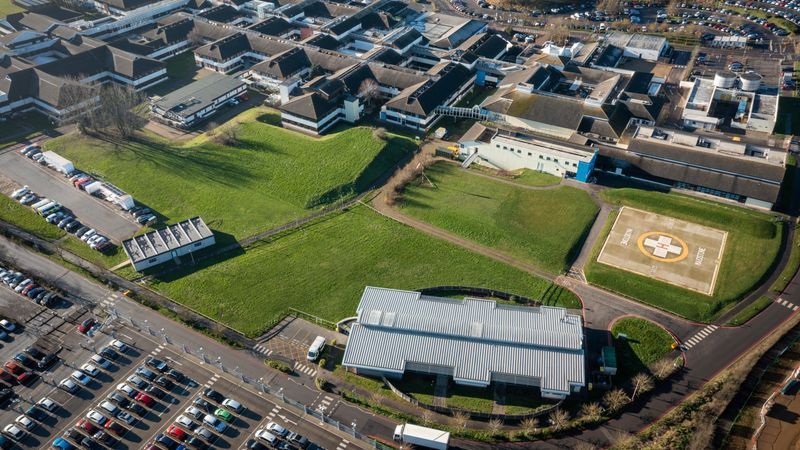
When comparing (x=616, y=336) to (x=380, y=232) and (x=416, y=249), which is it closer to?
(x=416, y=249)

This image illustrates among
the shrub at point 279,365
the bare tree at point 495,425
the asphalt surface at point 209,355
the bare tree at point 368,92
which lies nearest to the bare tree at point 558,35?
the bare tree at point 368,92

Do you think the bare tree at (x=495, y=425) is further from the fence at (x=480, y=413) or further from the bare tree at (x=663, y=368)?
the bare tree at (x=663, y=368)

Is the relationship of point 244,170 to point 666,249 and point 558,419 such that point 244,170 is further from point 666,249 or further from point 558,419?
point 666,249

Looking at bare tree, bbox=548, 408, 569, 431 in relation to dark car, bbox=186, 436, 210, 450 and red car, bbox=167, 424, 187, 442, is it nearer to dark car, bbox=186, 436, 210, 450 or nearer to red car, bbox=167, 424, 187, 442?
dark car, bbox=186, 436, 210, 450

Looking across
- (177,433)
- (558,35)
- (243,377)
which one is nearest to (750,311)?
(243,377)

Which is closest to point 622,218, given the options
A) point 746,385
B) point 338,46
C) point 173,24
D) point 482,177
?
point 482,177
